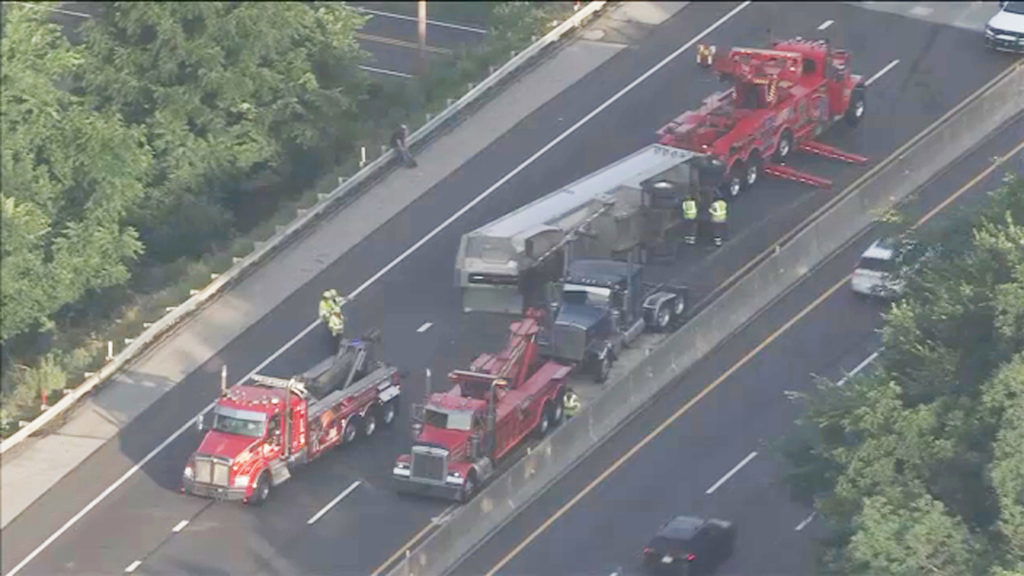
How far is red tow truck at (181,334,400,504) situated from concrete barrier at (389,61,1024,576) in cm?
393

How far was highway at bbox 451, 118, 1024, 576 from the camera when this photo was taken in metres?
51.3

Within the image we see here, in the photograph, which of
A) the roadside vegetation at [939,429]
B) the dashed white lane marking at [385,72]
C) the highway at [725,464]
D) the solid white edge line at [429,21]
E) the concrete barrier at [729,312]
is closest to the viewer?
the roadside vegetation at [939,429]

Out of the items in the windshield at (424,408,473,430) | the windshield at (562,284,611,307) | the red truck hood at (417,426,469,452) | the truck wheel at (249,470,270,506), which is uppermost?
the windshield at (562,284,611,307)

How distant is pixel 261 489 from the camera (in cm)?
5331

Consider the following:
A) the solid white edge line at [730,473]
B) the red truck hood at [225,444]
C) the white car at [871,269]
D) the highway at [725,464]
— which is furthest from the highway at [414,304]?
the white car at [871,269]

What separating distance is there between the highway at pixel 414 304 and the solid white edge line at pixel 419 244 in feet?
0.42

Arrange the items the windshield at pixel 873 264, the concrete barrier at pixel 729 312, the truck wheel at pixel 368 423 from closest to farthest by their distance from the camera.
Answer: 1. the concrete barrier at pixel 729 312
2. the truck wheel at pixel 368 423
3. the windshield at pixel 873 264

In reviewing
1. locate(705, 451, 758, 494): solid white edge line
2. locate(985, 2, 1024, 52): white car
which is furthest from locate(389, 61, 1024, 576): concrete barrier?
locate(705, 451, 758, 494): solid white edge line

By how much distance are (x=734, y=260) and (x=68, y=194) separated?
16.9m

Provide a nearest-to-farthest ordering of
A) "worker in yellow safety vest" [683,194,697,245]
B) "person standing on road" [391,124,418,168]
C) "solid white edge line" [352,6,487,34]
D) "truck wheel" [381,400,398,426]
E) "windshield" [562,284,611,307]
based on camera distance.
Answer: "truck wheel" [381,400,398,426] < "windshield" [562,284,611,307] < "worker in yellow safety vest" [683,194,697,245] < "person standing on road" [391,124,418,168] < "solid white edge line" [352,6,487,34]

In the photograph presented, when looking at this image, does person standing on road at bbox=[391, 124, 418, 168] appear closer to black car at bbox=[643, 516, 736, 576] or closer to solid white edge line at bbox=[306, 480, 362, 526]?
→ solid white edge line at bbox=[306, 480, 362, 526]

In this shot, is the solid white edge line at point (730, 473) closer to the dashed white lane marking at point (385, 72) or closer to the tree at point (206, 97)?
the tree at point (206, 97)

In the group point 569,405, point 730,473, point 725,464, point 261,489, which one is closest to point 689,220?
point 569,405

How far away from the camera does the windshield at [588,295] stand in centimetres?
5731
